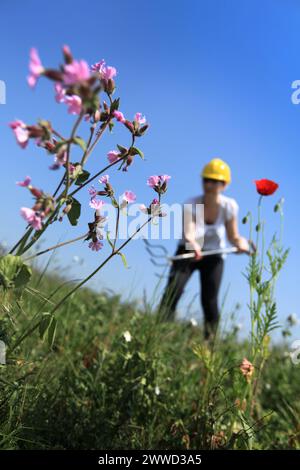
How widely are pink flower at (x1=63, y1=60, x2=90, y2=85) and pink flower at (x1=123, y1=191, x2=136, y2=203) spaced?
1.85ft

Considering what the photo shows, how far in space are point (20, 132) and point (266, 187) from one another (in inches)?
54.6

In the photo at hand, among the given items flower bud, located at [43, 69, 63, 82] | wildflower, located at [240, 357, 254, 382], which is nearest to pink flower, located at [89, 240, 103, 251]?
flower bud, located at [43, 69, 63, 82]

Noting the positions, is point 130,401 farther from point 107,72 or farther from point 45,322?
point 107,72

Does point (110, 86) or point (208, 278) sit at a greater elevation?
point (110, 86)

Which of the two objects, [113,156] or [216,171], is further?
[216,171]

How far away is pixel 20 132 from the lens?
1.06m

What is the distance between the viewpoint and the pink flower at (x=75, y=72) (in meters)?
0.93

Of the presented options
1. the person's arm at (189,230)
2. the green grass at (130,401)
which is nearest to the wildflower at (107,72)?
the green grass at (130,401)

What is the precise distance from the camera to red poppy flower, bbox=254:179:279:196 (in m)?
2.23

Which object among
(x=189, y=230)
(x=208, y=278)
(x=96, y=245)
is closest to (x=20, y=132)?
(x=96, y=245)

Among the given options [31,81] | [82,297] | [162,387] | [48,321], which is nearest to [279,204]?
[162,387]

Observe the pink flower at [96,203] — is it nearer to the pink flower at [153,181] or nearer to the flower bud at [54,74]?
the pink flower at [153,181]

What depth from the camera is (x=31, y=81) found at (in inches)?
37.0

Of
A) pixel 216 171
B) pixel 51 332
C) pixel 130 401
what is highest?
pixel 216 171
